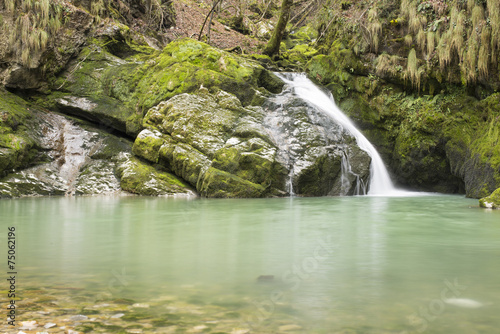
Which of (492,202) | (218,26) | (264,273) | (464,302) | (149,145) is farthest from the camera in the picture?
(218,26)

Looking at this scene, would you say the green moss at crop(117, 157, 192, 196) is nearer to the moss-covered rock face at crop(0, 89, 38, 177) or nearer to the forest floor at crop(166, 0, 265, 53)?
the moss-covered rock face at crop(0, 89, 38, 177)

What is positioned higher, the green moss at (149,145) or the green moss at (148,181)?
the green moss at (149,145)

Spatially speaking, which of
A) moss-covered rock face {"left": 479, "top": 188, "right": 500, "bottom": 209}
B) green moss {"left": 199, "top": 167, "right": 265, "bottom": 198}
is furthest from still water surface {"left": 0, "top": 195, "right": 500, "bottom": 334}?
green moss {"left": 199, "top": 167, "right": 265, "bottom": 198}

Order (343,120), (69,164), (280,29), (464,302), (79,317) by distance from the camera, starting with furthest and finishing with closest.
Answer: (280,29) < (343,120) < (69,164) < (464,302) < (79,317)

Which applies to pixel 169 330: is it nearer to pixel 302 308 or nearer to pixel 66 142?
pixel 302 308

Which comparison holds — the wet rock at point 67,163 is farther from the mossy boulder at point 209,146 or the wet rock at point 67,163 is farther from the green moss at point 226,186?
the green moss at point 226,186

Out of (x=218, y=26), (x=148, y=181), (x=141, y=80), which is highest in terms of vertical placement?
(x=218, y=26)

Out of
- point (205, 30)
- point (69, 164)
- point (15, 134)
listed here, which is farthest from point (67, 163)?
point (205, 30)

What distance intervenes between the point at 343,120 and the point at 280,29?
554 cm
